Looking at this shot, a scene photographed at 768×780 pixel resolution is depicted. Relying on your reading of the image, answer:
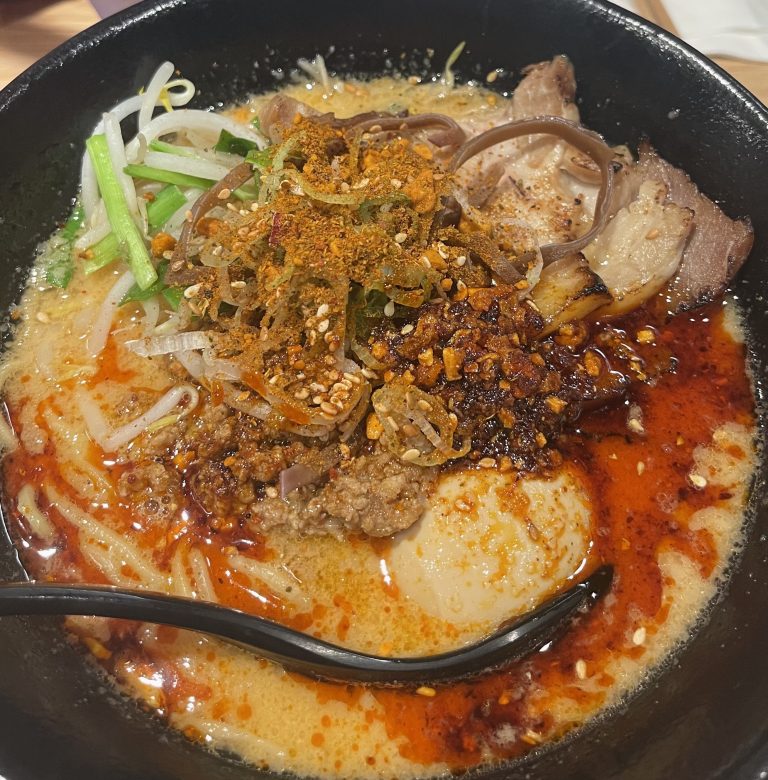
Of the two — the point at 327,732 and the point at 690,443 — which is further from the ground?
the point at 690,443

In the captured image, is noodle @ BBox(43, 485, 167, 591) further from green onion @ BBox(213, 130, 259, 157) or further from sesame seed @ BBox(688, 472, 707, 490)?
sesame seed @ BBox(688, 472, 707, 490)

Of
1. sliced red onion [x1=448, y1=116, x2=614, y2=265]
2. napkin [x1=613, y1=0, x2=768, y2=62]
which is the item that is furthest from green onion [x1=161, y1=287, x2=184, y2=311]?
napkin [x1=613, y1=0, x2=768, y2=62]

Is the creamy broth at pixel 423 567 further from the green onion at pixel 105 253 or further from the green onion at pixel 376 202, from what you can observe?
the green onion at pixel 376 202

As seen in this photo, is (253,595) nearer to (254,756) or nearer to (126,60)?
(254,756)

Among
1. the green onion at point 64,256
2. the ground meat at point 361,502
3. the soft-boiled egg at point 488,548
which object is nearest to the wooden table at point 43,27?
the green onion at point 64,256

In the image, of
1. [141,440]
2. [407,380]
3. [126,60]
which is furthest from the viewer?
[126,60]

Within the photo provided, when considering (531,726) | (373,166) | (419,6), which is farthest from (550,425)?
(419,6)
